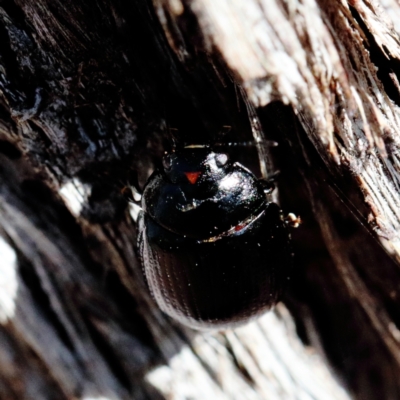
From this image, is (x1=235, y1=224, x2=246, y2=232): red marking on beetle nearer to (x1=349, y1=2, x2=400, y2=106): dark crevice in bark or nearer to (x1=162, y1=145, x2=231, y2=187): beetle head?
(x1=162, y1=145, x2=231, y2=187): beetle head

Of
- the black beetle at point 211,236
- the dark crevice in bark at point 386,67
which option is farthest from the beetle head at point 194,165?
the dark crevice in bark at point 386,67

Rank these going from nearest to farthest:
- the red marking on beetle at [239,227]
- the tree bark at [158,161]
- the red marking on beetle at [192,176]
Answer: the tree bark at [158,161] → the red marking on beetle at [192,176] → the red marking on beetle at [239,227]

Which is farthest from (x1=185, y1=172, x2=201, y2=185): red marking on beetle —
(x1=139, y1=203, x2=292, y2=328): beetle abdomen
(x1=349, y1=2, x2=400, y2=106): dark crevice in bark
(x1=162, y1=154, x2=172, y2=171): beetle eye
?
(x1=349, y1=2, x2=400, y2=106): dark crevice in bark

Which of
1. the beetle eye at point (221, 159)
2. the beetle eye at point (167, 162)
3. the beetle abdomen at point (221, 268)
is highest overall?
the beetle eye at point (167, 162)

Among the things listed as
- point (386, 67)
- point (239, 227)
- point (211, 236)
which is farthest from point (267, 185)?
point (386, 67)

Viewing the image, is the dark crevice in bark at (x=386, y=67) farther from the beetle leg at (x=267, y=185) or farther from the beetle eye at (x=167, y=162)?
the beetle eye at (x=167, y=162)

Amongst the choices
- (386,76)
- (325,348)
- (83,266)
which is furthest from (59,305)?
(386,76)

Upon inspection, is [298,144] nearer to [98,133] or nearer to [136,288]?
[98,133]
